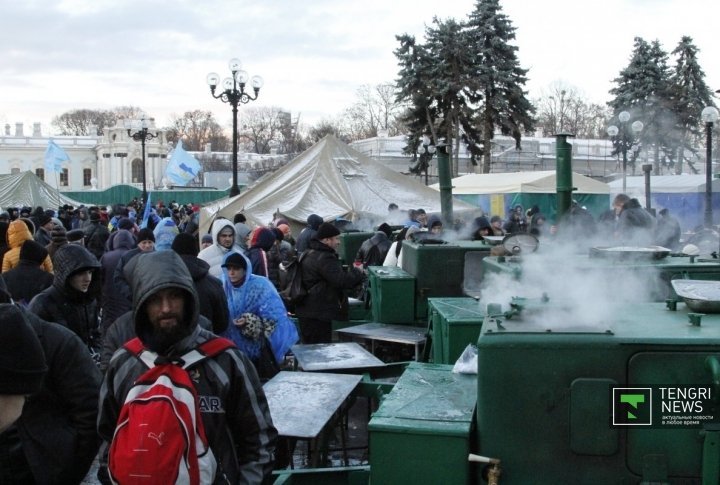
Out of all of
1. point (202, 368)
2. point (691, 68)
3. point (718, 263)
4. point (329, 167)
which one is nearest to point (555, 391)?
point (202, 368)

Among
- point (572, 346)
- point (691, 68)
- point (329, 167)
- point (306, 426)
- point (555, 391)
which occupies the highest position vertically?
point (691, 68)

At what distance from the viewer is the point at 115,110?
11225cm

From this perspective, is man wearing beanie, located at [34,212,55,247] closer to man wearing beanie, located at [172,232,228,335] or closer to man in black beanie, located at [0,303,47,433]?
man wearing beanie, located at [172,232,228,335]

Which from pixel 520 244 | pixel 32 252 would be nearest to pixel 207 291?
pixel 32 252

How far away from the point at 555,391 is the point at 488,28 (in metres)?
38.7

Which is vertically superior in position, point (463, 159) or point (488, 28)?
point (488, 28)

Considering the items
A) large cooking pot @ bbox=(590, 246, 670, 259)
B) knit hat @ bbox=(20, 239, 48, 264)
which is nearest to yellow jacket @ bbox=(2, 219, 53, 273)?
knit hat @ bbox=(20, 239, 48, 264)

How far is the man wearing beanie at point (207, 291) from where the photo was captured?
5.38 m

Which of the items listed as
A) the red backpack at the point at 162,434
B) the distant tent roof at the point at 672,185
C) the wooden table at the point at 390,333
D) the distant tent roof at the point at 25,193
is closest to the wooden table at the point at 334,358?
the wooden table at the point at 390,333

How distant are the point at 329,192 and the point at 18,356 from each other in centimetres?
1656

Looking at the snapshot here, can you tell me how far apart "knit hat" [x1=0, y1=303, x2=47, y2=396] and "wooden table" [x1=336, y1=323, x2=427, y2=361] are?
5409 mm

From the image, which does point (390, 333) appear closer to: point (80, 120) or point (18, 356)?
point (18, 356)

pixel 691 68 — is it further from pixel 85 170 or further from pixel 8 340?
pixel 85 170

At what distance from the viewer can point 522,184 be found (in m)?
28.4
